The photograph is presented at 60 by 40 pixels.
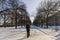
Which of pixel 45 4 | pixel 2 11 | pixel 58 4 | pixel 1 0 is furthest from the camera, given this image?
pixel 45 4

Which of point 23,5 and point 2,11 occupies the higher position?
point 23,5

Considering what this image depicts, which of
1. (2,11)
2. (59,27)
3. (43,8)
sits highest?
(43,8)

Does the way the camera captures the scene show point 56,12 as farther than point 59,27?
Yes

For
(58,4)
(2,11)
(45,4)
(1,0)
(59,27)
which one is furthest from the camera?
(45,4)

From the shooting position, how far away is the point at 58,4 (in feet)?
135

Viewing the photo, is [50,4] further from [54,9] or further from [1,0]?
[1,0]

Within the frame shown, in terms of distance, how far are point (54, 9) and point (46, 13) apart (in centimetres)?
319

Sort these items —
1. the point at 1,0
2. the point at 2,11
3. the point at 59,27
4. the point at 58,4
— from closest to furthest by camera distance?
the point at 1,0
the point at 2,11
the point at 59,27
the point at 58,4

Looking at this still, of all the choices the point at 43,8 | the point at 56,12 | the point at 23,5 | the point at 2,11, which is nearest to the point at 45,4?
the point at 43,8

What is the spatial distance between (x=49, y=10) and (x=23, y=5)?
904cm

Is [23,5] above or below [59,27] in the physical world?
above

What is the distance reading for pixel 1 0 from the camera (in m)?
9.13

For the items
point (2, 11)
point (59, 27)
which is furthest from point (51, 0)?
point (2, 11)

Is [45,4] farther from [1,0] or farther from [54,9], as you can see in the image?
[1,0]
